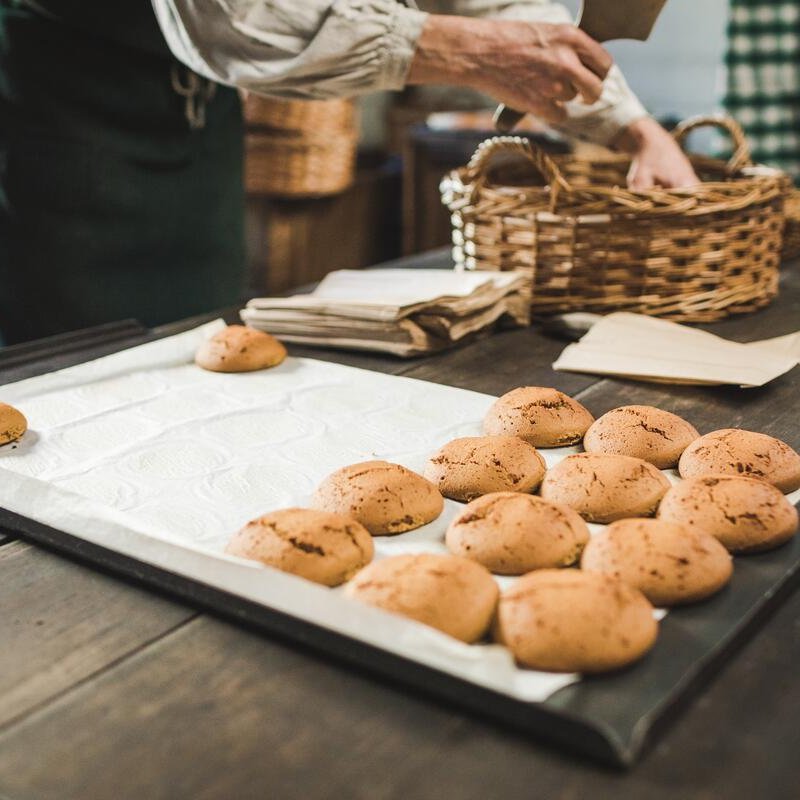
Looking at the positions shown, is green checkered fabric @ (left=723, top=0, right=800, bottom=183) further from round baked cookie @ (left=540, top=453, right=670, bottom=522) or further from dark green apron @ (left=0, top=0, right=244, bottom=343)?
round baked cookie @ (left=540, top=453, right=670, bottom=522)

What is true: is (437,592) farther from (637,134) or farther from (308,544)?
(637,134)

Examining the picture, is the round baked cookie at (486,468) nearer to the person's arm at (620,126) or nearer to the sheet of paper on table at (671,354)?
the sheet of paper on table at (671,354)

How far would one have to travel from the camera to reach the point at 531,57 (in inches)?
60.2

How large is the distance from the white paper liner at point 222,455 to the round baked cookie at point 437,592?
0.08 feet

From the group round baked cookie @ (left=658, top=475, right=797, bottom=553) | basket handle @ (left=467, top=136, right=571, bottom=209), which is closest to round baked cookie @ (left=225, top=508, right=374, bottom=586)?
round baked cookie @ (left=658, top=475, right=797, bottom=553)

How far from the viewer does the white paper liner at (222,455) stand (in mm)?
700

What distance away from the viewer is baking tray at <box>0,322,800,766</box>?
23.3 inches

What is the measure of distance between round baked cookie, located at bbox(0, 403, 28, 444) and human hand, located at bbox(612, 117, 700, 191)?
123 cm

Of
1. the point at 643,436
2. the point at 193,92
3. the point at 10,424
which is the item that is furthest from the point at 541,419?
the point at 193,92

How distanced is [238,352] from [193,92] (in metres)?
0.77

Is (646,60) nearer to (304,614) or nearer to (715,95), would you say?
(715,95)


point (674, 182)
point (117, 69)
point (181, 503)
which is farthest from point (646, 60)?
point (181, 503)

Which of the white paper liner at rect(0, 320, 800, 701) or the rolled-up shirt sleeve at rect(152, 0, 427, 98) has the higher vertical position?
the rolled-up shirt sleeve at rect(152, 0, 427, 98)

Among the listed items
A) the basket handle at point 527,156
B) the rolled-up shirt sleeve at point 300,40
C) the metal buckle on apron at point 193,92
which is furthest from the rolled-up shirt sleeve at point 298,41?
the metal buckle on apron at point 193,92
